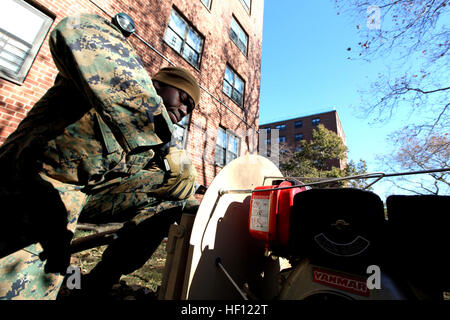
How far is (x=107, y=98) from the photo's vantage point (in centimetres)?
71

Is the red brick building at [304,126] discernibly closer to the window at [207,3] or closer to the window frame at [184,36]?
the window at [207,3]

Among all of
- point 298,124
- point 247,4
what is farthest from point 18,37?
point 298,124

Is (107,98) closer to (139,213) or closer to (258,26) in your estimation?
(139,213)

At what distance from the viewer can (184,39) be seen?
22.9 ft

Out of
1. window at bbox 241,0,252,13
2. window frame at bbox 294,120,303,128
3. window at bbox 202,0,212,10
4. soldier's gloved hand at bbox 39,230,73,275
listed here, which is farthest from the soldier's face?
window frame at bbox 294,120,303,128

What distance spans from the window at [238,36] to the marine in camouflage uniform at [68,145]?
33.0 feet

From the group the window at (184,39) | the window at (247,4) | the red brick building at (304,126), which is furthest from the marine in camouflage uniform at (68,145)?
the red brick building at (304,126)

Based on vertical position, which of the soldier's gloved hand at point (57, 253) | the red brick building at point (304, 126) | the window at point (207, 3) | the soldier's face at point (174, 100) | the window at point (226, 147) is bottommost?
the soldier's gloved hand at point (57, 253)

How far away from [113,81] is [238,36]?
11.0 metres

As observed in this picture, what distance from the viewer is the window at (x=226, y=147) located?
8023mm

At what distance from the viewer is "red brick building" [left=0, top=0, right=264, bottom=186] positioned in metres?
3.55

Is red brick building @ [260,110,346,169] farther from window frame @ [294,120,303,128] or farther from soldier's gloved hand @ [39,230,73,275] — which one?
soldier's gloved hand @ [39,230,73,275]

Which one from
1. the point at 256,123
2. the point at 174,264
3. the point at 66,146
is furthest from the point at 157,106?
the point at 256,123

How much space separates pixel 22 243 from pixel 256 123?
1033cm
